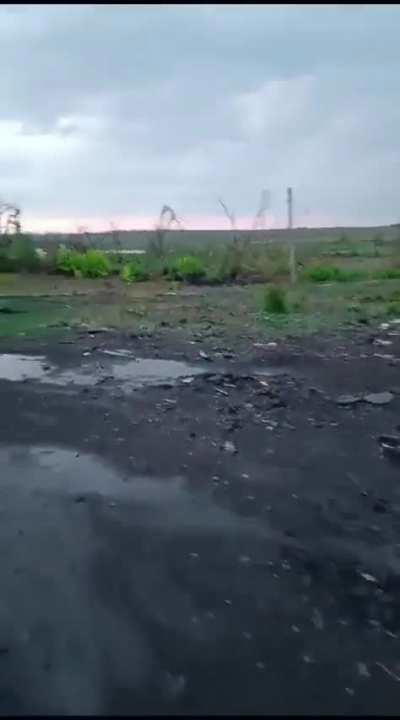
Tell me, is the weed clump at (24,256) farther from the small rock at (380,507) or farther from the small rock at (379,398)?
the small rock at (380,507)

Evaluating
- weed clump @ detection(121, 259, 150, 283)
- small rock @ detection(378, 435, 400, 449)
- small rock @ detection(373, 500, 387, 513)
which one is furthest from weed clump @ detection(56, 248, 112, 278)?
small rock @ detection(373, 500, 387, 513)

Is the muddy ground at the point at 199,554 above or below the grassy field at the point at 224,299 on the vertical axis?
above

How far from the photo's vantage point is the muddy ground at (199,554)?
2.92m

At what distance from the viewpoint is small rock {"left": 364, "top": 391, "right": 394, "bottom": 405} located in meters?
7.24

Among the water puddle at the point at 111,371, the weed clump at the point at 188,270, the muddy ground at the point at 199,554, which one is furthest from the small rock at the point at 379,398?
the weed clump at the point at 188,270

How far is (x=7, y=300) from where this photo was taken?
17.5 meters

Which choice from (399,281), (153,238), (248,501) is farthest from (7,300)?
(248,501)

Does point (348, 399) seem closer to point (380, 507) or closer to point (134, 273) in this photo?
point (380, 507)

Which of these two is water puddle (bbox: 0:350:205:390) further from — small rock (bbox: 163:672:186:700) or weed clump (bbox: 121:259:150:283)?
weed clump (bbox: 121:259:150:283)

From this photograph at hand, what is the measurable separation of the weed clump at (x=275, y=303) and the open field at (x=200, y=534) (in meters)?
4.47

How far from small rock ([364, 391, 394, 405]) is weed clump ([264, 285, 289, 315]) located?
6.67 meters

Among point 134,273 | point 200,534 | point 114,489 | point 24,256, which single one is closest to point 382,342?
point 114,489

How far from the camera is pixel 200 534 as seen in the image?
423 cm

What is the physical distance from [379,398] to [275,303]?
23.1 feet
